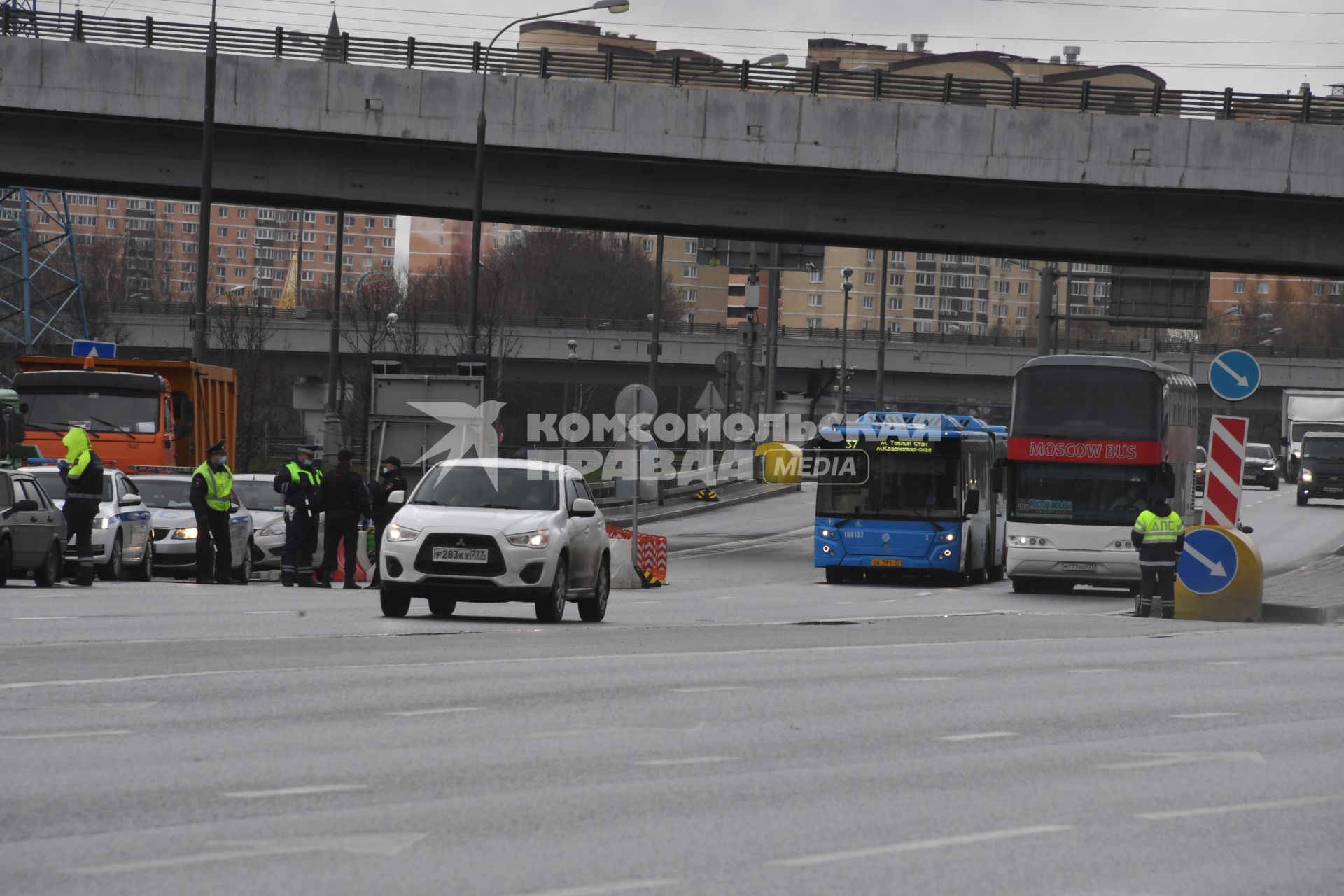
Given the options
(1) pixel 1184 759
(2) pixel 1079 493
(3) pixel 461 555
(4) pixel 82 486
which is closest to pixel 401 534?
(3) pixel 461 555

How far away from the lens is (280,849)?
273 inches

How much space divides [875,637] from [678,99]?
58.0ft

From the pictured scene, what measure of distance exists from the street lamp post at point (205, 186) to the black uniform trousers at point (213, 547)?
651 centimetres

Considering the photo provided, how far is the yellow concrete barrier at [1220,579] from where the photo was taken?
2284cm

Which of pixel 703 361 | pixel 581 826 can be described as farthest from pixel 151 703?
pixel 703 361

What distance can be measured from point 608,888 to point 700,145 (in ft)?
96.6

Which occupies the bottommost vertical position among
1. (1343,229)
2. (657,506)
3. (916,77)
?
(657,506)

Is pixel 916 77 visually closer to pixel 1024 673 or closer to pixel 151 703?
pixel 1024 673

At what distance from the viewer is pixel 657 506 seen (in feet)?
179

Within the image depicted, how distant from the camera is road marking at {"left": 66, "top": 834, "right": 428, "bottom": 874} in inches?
257

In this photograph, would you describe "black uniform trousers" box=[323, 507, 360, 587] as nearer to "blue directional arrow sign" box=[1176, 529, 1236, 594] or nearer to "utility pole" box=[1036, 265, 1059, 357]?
"blue directional arrow sign" box=[1176, 529, 1236, 594]

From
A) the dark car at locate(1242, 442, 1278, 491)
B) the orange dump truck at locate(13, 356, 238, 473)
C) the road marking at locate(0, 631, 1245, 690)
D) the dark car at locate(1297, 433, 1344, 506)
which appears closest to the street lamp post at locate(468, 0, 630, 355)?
the orange dump truck at locate(13, 356, 238, 473)

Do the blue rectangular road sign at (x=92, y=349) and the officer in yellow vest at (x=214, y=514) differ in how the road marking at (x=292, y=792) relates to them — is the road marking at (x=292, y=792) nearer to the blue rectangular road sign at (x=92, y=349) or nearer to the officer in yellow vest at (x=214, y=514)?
the officer in yellow vest at (x=214, y=514)

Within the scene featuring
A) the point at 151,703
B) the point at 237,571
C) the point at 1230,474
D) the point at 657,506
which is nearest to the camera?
the point at 151,703
